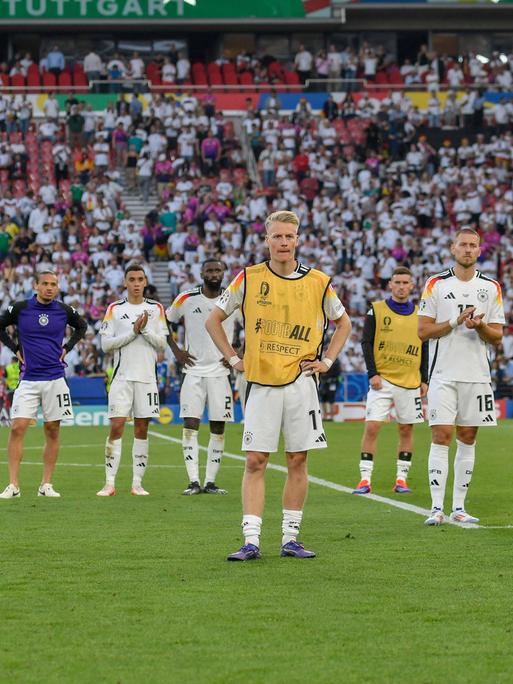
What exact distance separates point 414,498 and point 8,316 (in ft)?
14.9

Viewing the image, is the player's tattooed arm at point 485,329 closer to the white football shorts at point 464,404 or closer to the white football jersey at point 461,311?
the white football jersey at point 461,311

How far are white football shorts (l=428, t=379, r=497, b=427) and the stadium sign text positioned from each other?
38.7m

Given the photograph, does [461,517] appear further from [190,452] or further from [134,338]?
[134,338]

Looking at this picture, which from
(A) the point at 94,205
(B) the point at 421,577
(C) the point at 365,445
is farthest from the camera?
(A) the point at 94,205

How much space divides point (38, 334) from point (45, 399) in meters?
0.67

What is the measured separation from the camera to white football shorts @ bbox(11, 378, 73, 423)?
13906 mm

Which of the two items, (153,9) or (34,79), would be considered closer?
(34,79)

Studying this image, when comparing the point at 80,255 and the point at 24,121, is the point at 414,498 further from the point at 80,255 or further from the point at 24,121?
the point at 24,121

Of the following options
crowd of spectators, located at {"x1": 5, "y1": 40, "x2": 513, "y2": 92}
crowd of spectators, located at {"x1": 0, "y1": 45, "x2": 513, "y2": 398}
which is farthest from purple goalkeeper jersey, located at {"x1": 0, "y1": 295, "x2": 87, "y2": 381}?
crowd of spectators, located at {"x1": 5, "y1": 40, "x2": 513, "y2": 92}

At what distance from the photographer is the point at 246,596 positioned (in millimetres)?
7562

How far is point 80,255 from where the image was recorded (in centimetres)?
3600

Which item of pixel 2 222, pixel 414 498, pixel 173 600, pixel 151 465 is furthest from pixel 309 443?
pixel 2 222

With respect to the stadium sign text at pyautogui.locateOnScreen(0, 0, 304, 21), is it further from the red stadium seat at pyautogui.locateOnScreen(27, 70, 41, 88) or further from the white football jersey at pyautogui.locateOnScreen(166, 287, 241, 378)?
the white football jersey at pyautogui.locateOnScreen(166, 287, 241, 378)

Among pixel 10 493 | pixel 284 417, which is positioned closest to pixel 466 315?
pixel 284 417
